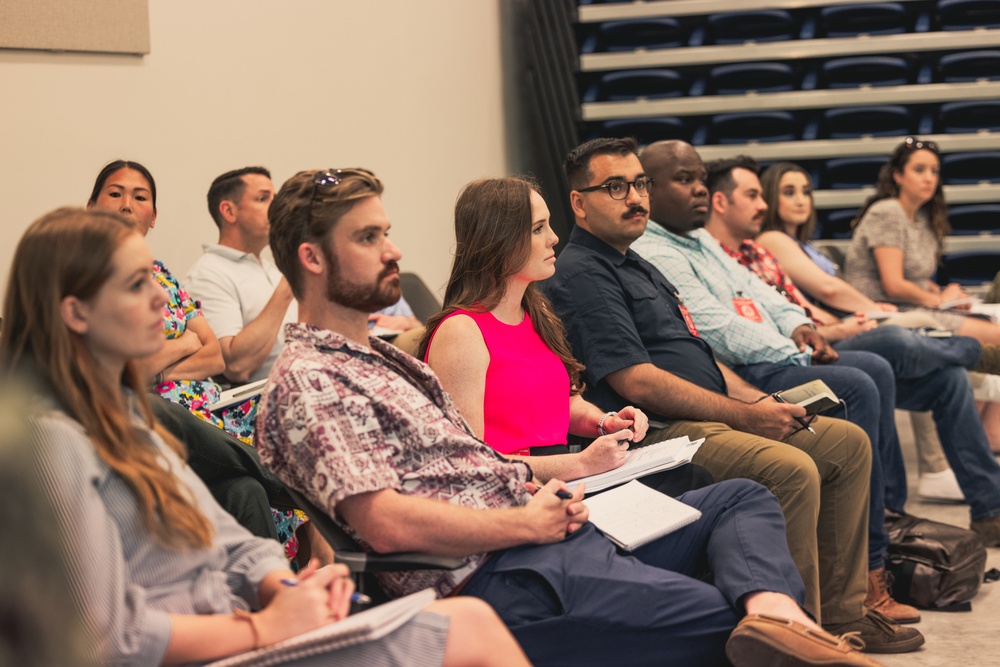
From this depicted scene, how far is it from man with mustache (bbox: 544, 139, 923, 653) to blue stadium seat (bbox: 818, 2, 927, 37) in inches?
174

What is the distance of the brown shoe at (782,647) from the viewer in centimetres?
181

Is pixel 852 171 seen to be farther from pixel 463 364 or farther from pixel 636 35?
pixel 463 364

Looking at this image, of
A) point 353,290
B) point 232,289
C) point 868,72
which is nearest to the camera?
point 353,290

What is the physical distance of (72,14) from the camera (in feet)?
11.1

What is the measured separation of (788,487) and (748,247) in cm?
183

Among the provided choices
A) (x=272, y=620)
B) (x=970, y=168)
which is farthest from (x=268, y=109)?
(x=970, y=168)

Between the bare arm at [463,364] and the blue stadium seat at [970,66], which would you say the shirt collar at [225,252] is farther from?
the blue stadium seat at [970,66]

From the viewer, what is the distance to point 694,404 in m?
2.91

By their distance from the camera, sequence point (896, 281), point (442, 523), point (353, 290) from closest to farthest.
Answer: point (442, 523) < point (353, 290) < point (896, 281)

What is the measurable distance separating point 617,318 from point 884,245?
266 cm

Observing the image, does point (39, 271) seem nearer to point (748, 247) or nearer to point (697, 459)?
point (697, 459)

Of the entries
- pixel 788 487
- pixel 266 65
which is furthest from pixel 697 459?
pixel 266 65

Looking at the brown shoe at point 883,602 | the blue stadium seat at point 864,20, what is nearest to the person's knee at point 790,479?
the brown shoe at point 883,602

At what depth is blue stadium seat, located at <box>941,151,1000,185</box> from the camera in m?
6.84
